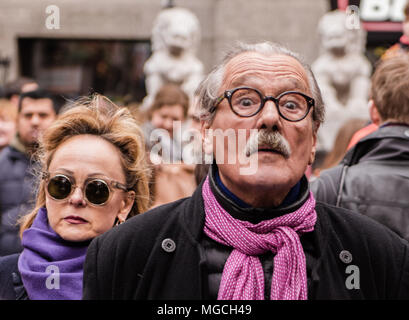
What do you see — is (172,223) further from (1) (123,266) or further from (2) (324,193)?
(2) (324,193)

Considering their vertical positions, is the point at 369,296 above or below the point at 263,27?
below

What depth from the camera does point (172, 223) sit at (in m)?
2.06

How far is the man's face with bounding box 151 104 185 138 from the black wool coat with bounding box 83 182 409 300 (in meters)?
2.53

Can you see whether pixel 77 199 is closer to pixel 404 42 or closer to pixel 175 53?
pixel 404 42

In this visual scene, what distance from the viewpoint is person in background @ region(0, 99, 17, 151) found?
16.5 ft

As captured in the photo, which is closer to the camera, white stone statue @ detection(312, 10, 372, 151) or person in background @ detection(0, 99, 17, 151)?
person in background @ detection(0, 99, 17, 151)

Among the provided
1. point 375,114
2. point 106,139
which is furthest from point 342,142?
point 106,139

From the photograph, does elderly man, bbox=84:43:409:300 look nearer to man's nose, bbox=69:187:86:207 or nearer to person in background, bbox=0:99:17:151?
man's nose, bbox=69:187:86:207

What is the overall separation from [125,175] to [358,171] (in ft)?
3.33

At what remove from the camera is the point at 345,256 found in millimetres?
2018

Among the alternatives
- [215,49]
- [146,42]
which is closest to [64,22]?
[146,42]

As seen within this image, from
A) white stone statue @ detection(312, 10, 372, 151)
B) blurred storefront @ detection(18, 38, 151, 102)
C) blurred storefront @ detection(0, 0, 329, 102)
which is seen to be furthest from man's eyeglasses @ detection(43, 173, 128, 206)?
blurred storefront @ detection(18, 38, 151, 102)

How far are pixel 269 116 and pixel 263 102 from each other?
6 centimetres

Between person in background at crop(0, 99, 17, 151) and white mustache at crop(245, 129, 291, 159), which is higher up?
white mustache at crop(245, 129, 291, 159)
